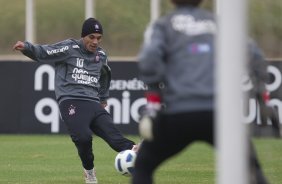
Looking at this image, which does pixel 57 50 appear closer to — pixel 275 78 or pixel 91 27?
pixel 91 27

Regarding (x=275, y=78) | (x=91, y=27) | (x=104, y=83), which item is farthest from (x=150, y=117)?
(x=275, y=78)

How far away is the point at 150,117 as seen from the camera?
7.12 m

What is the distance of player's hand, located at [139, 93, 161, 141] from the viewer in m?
7.09

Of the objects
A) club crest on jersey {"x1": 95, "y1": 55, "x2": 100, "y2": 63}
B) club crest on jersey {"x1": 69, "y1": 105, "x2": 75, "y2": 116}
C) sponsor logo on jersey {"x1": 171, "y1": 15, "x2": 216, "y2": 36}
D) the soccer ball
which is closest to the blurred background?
club crest on jersey {"x1": 95, "y1": 55, "x2": 100, "y2": 63}

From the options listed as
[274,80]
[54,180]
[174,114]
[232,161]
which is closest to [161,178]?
[54,180]

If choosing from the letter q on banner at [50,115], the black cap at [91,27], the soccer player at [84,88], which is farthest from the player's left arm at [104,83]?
the letter q on banner at [50,115]

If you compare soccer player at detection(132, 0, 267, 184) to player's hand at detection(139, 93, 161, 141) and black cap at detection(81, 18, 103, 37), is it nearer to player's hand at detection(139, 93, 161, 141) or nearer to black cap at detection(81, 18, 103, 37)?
player's hand at detection(139, 93, 161, 141)

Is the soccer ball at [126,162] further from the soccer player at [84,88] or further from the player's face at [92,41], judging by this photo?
the player's face at [92,41]

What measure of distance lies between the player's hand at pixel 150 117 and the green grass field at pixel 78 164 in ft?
15.1

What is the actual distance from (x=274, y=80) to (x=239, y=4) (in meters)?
14.6

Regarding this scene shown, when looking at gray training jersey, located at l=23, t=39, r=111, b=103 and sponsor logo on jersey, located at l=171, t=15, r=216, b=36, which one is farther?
gray training jersey, located at l=23, t=39, r=111, b=103

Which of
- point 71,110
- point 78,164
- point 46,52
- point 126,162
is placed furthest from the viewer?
point 78,164

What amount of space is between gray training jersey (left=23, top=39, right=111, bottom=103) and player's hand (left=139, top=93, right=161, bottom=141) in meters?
4.76

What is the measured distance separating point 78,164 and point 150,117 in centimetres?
742
